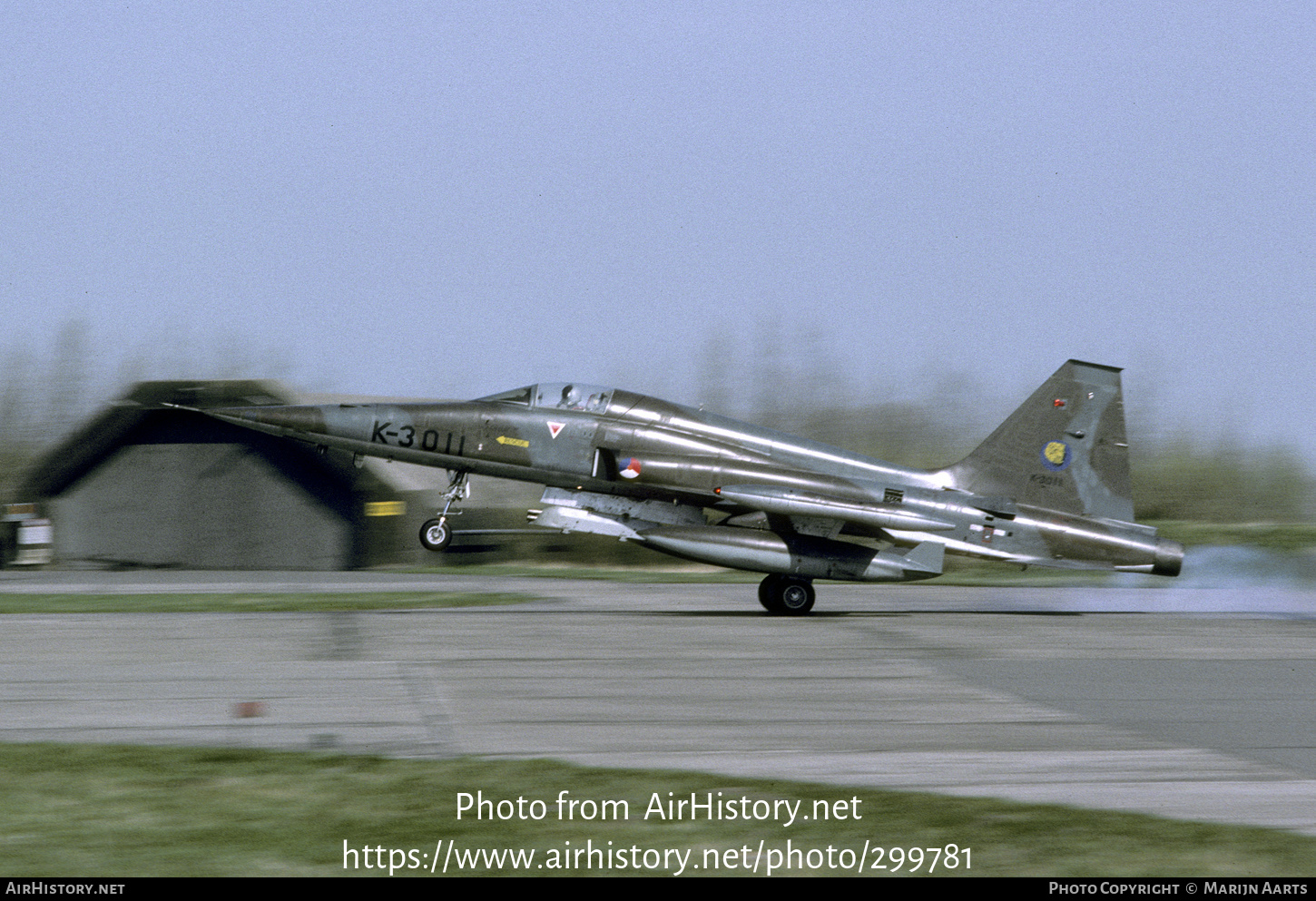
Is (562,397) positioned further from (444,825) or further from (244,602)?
(444,825)

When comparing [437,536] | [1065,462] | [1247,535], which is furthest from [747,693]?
[1247,535]

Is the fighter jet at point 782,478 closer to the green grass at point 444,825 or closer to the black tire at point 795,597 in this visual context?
the black tire at point 795,597

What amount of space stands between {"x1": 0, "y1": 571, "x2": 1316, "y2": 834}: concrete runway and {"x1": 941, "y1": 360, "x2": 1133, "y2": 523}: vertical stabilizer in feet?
6.25

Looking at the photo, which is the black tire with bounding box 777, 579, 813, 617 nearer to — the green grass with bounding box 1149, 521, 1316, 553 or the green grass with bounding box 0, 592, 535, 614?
the green grass with bounding box 0, 592, 535, 614

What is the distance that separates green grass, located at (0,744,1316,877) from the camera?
639cm

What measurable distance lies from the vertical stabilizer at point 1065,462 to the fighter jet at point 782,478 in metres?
0.02

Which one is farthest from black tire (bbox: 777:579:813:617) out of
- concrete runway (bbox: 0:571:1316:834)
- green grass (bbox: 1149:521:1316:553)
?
green grass (bbox: 1149:521:1316:553)

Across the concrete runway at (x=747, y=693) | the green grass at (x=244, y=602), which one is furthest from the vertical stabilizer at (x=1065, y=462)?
the green grass at (x=244, y=602)

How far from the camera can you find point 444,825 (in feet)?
23.0

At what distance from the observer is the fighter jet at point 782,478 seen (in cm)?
1816

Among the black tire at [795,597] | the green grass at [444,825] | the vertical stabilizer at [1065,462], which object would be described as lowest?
the black tire at [795,597]

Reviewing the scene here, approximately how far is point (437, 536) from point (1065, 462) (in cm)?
950

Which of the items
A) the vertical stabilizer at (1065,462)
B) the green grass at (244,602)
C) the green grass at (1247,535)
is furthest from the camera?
the green grass at (1247,535)
